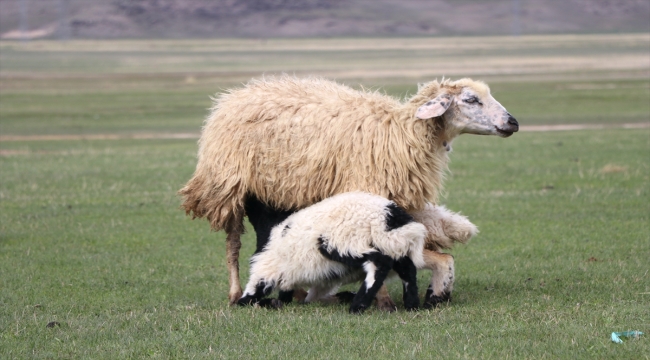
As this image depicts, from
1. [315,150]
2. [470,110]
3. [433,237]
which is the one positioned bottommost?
[433,237]

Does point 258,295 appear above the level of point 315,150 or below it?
below

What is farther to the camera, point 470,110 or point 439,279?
point 470,110

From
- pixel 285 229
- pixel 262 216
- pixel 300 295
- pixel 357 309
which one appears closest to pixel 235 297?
pixel 300 295

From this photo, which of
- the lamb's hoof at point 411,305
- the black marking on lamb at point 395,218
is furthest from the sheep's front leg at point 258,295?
the black marking on lamb at point 395,218

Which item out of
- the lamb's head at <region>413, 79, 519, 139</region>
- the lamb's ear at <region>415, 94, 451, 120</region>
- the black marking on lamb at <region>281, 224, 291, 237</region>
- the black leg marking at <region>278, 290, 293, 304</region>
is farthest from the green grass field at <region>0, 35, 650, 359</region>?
the lamb's ear at <region>415, 94, 451, 120</region>

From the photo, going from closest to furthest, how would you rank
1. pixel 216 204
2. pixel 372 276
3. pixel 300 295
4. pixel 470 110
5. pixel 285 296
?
pixel 372 276 → pixel 285 296 → pixel 470 110 → pixel 300 295 → pixel 216 204

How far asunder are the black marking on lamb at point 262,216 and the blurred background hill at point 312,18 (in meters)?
134

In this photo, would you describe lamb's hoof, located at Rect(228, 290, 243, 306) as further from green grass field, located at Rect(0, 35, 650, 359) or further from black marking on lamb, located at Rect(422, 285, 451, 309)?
black marking on lamb, located at Rect(422, 285, 451, 309)

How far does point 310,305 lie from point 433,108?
6.56 feet

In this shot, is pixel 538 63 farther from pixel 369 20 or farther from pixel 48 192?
pixel 369 20

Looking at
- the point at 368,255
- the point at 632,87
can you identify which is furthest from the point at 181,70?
the point at 368,255

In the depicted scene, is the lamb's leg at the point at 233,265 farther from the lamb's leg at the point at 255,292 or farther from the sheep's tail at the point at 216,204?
the lamb's leg at the point at 255,292

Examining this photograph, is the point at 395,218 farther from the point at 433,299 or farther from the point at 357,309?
the point at 433,299

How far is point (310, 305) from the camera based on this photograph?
8.16 m
